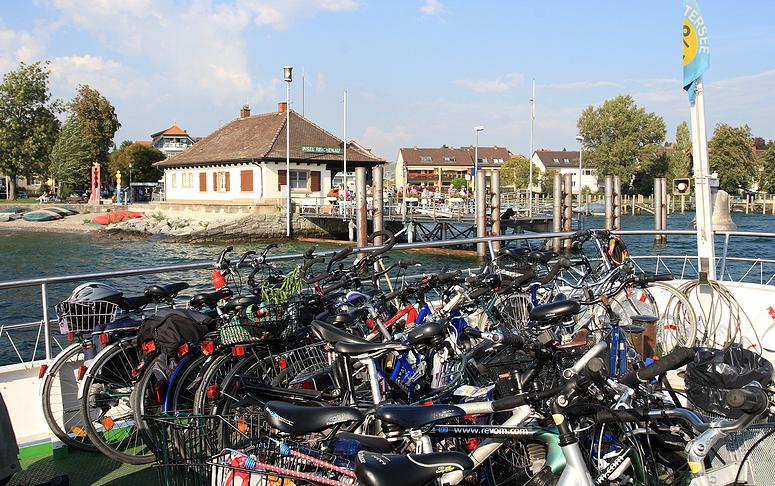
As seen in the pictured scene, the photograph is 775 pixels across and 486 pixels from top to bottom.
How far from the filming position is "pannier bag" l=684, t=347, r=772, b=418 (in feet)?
9.65

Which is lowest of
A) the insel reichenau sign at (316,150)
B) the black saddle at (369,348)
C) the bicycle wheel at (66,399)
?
the bicycle wheel at (66,399)

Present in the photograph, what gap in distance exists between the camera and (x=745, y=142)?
7156cm

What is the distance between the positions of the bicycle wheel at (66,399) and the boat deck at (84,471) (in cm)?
11

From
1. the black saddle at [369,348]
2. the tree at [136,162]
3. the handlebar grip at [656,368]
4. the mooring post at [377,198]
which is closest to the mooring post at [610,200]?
the mooring post at [377,198]

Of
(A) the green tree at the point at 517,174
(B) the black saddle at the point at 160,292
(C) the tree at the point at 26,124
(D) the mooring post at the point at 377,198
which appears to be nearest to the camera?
(B) the black saddle at the point at 160,292

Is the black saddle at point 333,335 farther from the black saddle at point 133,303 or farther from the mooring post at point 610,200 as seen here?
the mooring post at point 610,200

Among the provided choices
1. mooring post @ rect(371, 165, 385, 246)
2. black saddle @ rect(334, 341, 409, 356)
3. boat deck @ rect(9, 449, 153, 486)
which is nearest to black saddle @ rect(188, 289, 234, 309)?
boat deck @ rect(9, 449, 153, 486)

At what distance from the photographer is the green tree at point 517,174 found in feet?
265

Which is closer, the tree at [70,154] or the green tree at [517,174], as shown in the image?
the tree at [70,154]

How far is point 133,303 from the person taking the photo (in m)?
4.57

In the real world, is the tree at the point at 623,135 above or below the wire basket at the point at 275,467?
above

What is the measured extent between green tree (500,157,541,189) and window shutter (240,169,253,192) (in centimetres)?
4375

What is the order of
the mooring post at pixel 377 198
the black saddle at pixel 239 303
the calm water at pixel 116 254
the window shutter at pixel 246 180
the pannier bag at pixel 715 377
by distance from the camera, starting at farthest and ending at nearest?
the window shutter at pixel 246 180 < the mooring post at pixel 377 198 < the calm water at pixel 116 254 < the black saddle at pixel 239 303 < the pannier bag at pixel 715 377

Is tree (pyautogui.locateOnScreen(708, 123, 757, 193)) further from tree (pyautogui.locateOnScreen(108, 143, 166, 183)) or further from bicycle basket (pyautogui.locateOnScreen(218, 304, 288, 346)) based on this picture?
bicycle basket (pyautogui.locateOnScreen(218, 304, 288, 346))
